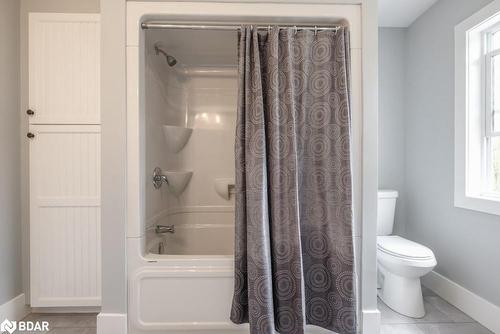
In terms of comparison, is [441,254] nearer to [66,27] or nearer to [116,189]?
[116,189]

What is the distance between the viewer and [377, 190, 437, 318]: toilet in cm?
180

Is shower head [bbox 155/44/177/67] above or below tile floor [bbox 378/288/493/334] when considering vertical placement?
above

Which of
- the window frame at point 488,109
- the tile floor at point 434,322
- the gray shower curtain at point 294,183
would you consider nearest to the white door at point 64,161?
the gray shower curtain at point 294,183

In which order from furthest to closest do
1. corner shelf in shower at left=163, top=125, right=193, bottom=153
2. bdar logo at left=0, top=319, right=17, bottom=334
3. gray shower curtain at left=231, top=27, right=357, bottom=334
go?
corner shelf in shower at left=163, top=125, right=193, bottom=153 < bdar logo at left=0, top=319, right=17, bottom=334 < gray shower curtain at left=231, top=27, right=357, bottom=334

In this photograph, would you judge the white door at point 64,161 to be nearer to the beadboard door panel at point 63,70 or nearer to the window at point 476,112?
the beadboard door panel at point 63,70

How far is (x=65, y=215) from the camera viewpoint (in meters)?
1.90

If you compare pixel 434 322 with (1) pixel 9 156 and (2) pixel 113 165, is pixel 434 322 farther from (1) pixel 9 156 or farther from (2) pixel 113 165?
(1) pixel 9 156

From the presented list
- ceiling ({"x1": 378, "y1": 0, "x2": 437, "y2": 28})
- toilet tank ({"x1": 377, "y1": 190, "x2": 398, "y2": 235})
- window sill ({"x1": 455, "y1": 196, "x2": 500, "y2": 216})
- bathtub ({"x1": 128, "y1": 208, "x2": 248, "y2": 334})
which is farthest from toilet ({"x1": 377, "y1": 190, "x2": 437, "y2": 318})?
ceiling ({"x1": 378, "y1": 0, "x2": 437, "y2": 28})

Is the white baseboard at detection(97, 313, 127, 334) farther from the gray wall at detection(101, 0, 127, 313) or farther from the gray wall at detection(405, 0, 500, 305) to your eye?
the gray wall at detection(405, 0, 500, 305)

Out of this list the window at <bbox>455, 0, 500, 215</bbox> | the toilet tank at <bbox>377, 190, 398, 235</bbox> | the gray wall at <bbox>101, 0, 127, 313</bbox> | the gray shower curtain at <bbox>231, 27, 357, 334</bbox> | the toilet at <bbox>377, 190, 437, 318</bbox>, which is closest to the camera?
the gray shower curtain at <bbox>231, 27, 357, 334</bbox>

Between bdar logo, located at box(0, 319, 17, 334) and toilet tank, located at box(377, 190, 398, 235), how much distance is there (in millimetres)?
2798

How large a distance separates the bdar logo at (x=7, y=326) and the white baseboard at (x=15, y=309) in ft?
0.09

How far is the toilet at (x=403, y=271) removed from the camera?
1.80 meters

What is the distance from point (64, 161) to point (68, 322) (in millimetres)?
1117
